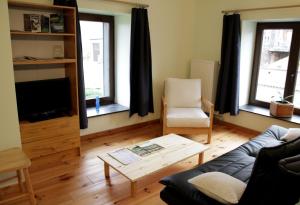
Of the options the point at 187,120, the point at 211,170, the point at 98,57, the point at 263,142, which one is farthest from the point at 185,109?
the point at 211,170

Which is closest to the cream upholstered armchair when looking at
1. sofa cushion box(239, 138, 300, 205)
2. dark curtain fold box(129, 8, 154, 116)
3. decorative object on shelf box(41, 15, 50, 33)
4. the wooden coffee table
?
dark curtain fold box(129, 8, 154, 116)

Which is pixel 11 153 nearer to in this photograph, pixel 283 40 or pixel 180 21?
pixel 180 21

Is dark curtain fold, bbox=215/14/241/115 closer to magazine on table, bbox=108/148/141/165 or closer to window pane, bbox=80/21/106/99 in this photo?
window pane, bbox=80/21/106/99

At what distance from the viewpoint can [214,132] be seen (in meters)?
4.00

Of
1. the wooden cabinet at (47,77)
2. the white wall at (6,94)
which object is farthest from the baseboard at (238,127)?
the white wall at (6,94)

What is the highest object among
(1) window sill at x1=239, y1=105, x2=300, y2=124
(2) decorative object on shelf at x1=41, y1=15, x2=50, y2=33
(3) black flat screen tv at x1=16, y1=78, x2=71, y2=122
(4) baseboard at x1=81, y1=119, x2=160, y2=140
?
(2) decorative object on shelf at x1=41, y1=15, x2=50, y2=33

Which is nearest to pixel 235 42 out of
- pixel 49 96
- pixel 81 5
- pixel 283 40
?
pixel 283 40

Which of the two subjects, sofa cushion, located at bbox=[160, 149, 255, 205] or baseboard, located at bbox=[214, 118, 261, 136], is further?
baseboard, located at bbox=[214, 118, 261, 136]

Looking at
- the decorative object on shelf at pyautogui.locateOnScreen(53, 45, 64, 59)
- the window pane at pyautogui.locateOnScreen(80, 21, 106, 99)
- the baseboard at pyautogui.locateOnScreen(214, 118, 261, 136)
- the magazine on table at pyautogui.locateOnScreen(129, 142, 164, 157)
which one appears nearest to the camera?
the magazine on table at pyautogui.locateOnScreen(129, 142, 164, 157)

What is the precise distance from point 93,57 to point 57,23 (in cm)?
110

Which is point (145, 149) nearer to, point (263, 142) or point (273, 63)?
point (263, 142)

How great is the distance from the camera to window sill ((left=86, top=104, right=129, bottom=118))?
366cm

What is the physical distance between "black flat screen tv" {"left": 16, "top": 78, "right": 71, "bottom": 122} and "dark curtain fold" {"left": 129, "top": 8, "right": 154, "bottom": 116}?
105cm

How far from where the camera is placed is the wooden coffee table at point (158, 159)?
217 centimetres
